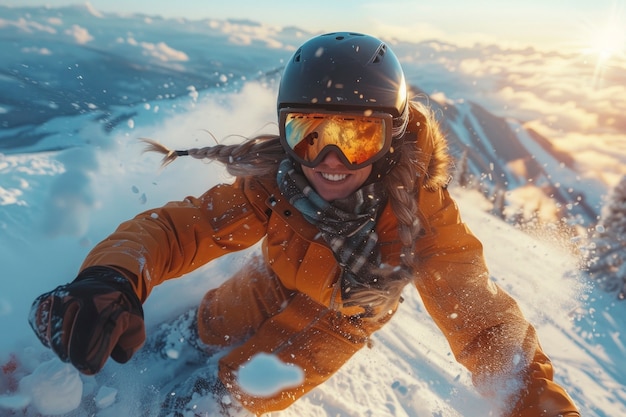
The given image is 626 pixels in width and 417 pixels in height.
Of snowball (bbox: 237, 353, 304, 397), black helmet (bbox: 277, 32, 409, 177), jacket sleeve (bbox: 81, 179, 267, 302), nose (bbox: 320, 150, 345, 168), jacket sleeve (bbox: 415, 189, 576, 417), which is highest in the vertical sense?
black helmet (bbox: 277, 32, 409, 177)

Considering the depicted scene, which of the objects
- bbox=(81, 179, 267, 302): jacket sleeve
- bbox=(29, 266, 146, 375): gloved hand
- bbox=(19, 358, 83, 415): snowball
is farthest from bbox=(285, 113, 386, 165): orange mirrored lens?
bbox=(19, 358, 83, 415): snowball

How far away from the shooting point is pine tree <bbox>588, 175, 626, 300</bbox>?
9.34 metres

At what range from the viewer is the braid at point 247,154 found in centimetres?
222

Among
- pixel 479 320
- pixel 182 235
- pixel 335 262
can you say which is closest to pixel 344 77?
pixel 335 262

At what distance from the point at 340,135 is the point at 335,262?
2.08ft

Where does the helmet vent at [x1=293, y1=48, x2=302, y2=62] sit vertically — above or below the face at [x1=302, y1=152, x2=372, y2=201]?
above

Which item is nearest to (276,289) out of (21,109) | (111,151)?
(111,151)

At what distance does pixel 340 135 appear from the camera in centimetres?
196

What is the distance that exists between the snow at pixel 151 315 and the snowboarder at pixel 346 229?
276 millimetres

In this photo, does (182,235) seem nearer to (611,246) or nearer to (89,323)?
(89,323)

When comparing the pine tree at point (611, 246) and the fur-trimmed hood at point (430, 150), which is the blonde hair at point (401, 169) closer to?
the fur-trimmed hood at point (430, 150)

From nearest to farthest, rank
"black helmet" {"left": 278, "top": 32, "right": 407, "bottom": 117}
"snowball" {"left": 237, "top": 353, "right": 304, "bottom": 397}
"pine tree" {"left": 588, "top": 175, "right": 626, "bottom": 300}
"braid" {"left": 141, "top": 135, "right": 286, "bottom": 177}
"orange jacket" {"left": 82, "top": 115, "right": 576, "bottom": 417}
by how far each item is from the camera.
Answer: "orange jacket" {"left": 82, "top": 115, "right": 576, "bottom": 417} → "black helmet" {"left": 278, "top": 32, "right": 407, "bottom": 117} → "braid" {"left": 141, "top": 135, "right": 286, "bottom": 177} → "snowball" {"left": 237, "top": 353, "right": 304, "bottom": 397} → "pine tree" {"left": 588, "top": 175, "right": 626, "bottom": 300}

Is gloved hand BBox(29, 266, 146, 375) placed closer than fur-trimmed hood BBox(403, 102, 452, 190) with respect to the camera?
Yes

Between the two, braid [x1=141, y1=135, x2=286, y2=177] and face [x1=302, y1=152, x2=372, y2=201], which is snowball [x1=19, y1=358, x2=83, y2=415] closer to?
braid [x1=141, y1=135, x2=286, y2=177]
